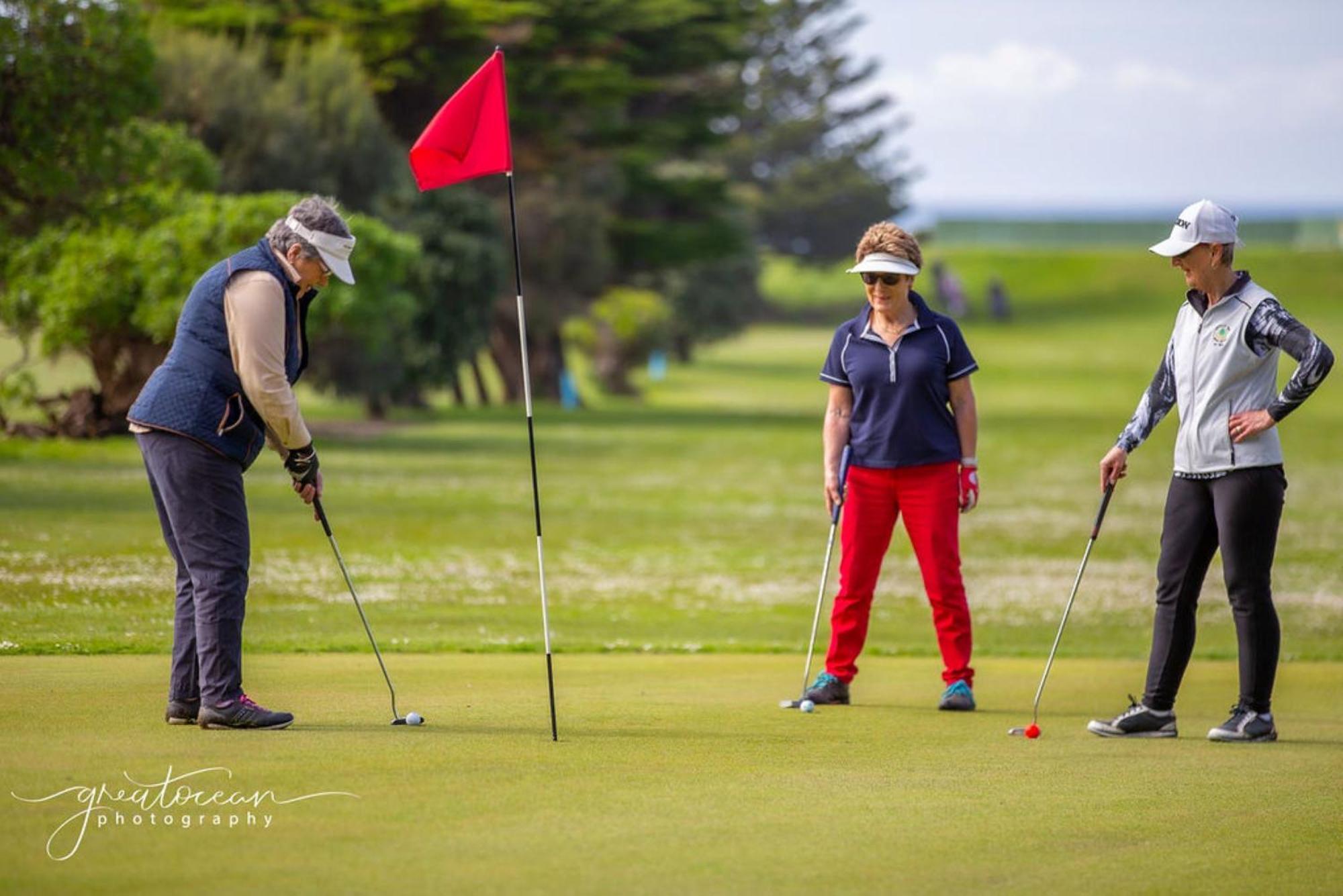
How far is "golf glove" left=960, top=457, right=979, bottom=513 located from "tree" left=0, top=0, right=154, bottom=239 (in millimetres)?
16407

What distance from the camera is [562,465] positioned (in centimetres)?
3097

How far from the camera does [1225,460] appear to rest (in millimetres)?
8055

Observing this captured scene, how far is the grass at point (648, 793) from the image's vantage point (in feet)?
16.9

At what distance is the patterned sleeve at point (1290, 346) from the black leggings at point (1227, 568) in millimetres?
344

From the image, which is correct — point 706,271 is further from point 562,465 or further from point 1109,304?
point 562,465

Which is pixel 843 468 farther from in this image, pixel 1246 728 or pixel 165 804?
pixel 165 804

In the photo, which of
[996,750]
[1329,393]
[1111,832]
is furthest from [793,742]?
[1329,393]

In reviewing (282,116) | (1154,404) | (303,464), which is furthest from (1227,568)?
(282,116)

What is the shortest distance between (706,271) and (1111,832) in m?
67.2

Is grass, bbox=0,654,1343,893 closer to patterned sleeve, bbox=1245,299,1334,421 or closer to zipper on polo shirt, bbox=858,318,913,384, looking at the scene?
patterned sleeve, bbox=1245,299,1334,421

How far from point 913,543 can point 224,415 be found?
11.5 ft

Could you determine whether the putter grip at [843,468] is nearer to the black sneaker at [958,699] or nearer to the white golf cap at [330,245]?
the black sneaker at [958,699]

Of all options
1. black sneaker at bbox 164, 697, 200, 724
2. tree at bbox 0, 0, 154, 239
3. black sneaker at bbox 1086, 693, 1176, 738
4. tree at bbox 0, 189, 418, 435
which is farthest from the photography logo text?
tree at bbox 0, 189, 418, 435

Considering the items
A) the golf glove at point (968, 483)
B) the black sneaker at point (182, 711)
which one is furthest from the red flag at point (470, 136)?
the golf glove at point (968, 483)
